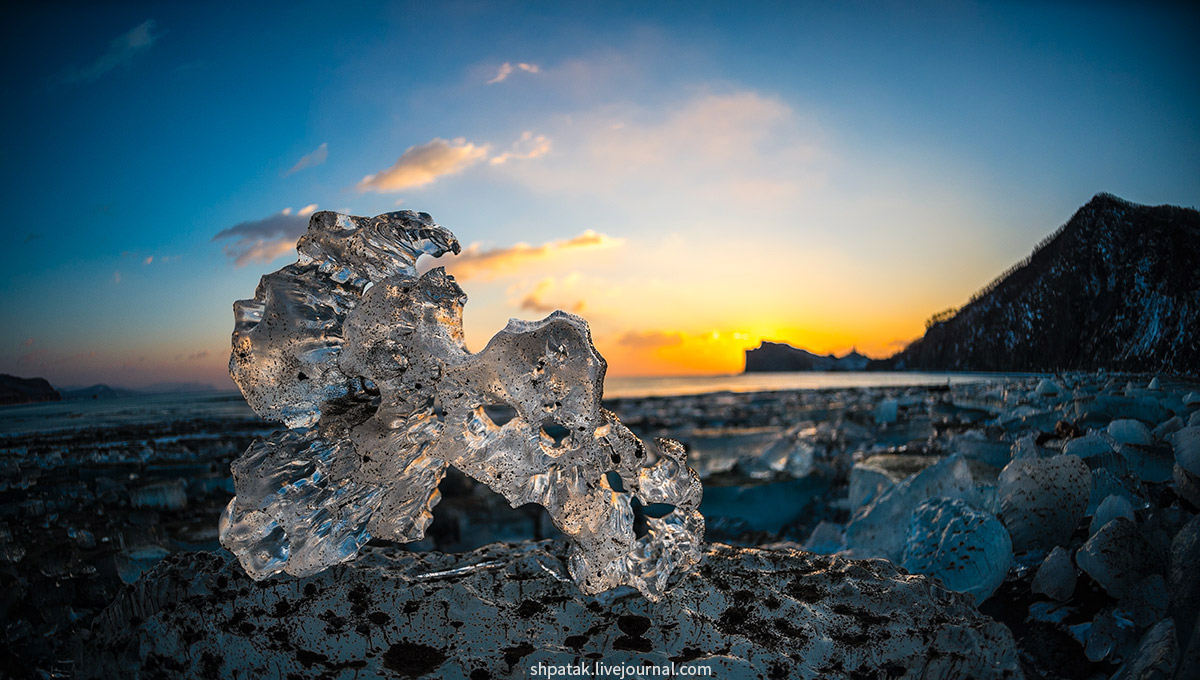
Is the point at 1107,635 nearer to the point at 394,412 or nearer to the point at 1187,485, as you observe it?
the point at 1187,485

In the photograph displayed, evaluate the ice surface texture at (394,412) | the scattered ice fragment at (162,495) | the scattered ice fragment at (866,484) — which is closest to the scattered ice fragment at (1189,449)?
the scattered ice fragment at (866,484)

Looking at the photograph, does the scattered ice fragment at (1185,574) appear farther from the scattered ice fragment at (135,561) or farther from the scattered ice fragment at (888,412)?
the scattered ice fragment at (888,412)

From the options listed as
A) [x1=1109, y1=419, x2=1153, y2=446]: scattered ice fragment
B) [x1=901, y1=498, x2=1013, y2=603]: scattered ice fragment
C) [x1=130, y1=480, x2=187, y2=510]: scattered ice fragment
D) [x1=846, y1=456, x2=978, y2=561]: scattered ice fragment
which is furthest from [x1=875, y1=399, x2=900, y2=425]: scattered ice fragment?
[x1=130, y1=480, x2=187, y2=510]: scattered ice fragment

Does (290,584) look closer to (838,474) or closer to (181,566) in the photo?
(181,566)

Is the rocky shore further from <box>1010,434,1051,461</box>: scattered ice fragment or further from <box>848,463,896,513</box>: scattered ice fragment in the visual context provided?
<box>848,463,896,513</box>: scattered ice fragment

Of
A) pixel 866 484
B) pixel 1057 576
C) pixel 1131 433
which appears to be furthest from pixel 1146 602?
pixel 866 484

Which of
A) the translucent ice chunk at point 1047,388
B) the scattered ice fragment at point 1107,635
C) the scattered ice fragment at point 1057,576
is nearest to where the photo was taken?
the scattered ice fragment at point 1107,635
